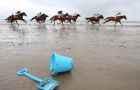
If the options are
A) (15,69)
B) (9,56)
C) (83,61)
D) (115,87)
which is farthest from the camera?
(9,56)

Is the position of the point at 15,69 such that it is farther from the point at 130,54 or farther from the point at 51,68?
the point at 130,54

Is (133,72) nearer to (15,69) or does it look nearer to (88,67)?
(88,67)

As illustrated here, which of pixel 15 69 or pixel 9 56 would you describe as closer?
pixel 15 69

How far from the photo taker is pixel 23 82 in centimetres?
457

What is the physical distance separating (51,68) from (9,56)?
2.10 meters

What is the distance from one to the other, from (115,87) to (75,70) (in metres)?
1.35

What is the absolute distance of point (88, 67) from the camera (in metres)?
5.66

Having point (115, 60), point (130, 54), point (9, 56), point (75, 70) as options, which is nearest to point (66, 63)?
point (75, 70)

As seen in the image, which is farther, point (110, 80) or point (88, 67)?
point (88, 67)

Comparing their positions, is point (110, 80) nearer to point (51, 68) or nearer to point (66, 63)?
point (66, 63)

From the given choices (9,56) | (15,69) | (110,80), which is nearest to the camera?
(110,80)

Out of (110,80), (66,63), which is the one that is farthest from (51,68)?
(110,80)

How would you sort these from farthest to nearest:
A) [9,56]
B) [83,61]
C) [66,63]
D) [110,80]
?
[9,56] → [83,61] → [66,63] → [110,80]

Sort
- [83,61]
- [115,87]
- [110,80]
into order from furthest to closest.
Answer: [83,61], [110,80], [115,87]
